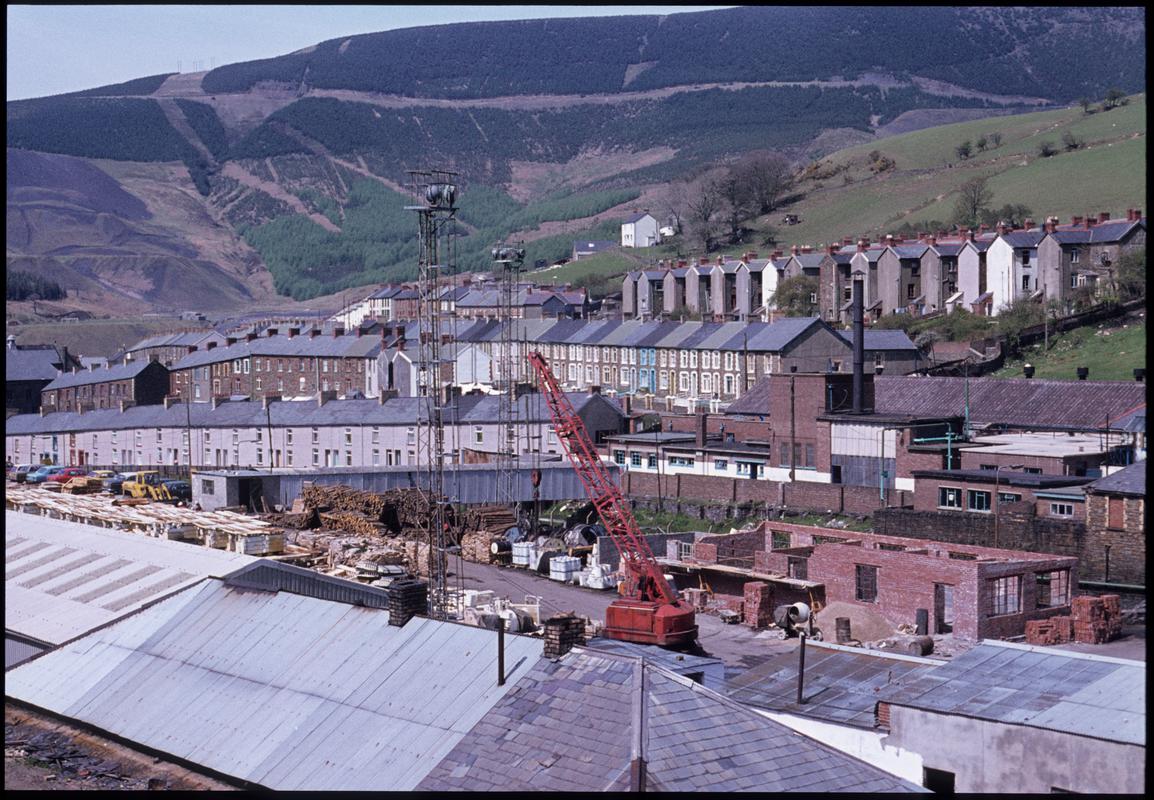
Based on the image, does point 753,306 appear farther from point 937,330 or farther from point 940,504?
point 940,504

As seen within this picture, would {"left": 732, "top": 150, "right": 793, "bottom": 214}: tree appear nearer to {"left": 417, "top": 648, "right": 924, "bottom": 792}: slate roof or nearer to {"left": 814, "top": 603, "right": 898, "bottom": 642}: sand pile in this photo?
{"left": 814, "top": 603, "right": 898, "bottom": 642}: sand pile

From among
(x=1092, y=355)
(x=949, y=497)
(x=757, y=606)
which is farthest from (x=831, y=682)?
(x=1092, y=355)

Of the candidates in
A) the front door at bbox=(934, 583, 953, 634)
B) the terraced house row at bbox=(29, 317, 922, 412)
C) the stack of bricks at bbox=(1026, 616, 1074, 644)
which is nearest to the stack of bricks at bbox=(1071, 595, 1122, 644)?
the stack of bricks at bbox=(1026, 616, 1074, 644)

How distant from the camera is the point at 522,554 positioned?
37.5m

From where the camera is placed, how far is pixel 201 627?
1948 cm

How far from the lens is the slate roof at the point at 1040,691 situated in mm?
13922

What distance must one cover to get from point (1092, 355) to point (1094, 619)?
30030mm

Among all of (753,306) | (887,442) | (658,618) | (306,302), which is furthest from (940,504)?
(306,302)

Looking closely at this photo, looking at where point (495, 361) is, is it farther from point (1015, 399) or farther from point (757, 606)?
point (757, 606)

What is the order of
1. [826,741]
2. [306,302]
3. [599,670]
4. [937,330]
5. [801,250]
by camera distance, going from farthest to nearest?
[306,302] → [801,250] → [937,330] → [826,741] → [599,670]

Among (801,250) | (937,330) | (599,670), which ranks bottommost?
(599,670)

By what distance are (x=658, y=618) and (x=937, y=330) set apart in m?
41.4

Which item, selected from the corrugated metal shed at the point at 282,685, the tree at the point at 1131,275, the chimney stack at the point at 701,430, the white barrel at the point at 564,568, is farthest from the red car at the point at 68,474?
the tree at the point at 1131,275

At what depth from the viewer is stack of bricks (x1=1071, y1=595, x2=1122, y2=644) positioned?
84.8ft
